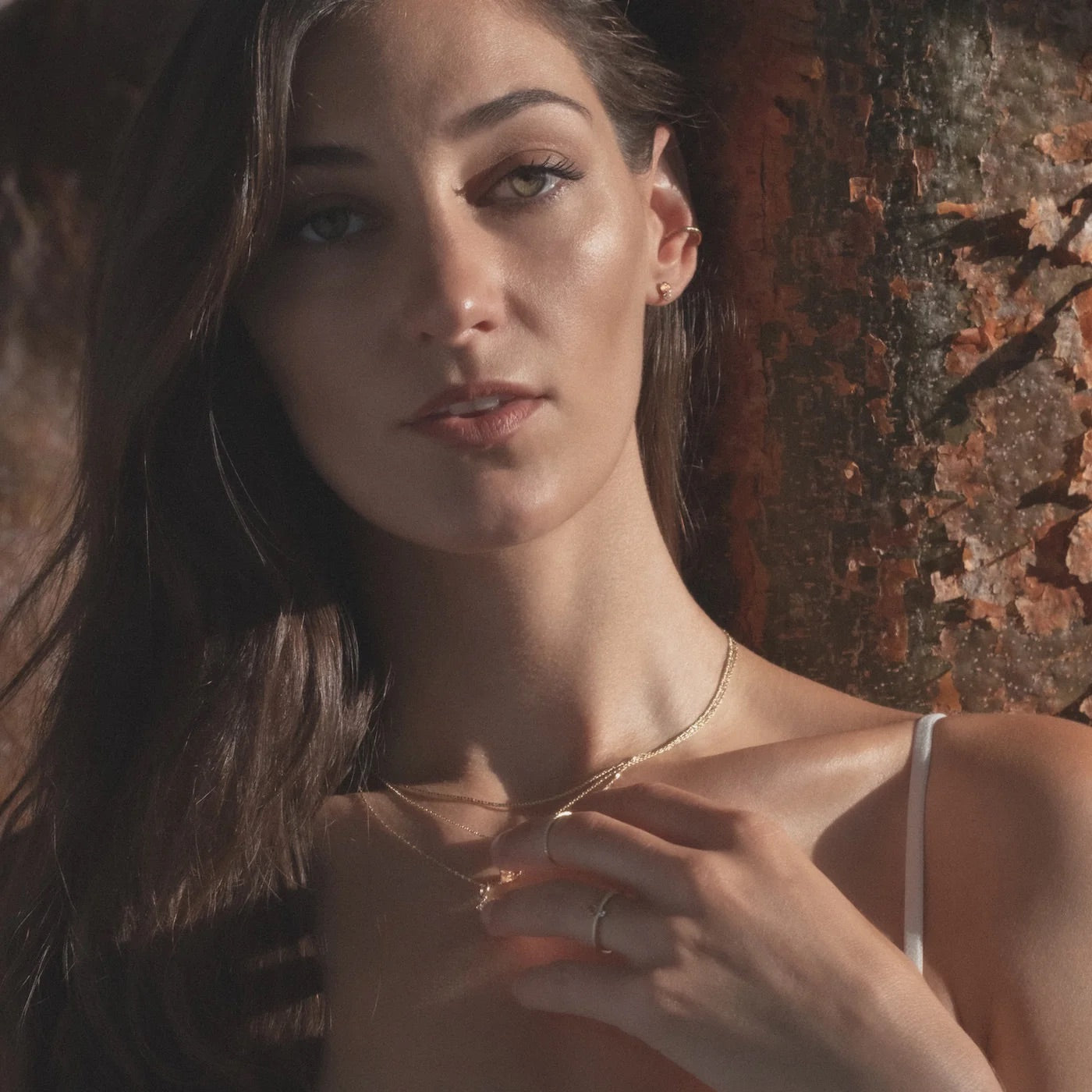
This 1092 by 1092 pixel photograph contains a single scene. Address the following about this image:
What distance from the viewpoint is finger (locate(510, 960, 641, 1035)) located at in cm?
153

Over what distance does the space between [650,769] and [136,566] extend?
0.73m

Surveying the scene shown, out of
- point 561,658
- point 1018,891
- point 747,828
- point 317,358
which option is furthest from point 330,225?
point 1018,891

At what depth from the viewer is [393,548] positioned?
2012 millimetres

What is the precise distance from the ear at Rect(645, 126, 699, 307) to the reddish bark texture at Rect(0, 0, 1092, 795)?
0.12m

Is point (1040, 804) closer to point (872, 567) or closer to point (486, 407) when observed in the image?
point (872, 567)

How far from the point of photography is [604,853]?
5.18 feet

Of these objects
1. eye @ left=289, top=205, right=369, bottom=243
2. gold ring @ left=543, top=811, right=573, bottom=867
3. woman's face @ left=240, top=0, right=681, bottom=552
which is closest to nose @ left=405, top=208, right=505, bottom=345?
woman's face @ left=240, top=0, right=681, bottom=552

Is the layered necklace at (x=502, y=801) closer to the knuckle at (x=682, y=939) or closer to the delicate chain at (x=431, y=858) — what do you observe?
the delicate chain at (x=431, y=858)

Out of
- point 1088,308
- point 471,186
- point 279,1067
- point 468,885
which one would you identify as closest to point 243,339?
point 471,186

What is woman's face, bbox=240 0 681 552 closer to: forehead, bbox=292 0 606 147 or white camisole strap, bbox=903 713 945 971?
forehead, bbox=292 0 606 147

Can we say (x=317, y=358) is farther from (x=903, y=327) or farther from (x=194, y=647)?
(x=903, y=327)

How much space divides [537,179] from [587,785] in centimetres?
74

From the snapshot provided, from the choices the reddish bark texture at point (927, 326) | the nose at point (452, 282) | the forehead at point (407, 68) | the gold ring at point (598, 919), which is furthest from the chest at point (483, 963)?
the forehead at point (407, 68)

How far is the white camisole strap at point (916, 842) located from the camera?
1.66 meters
